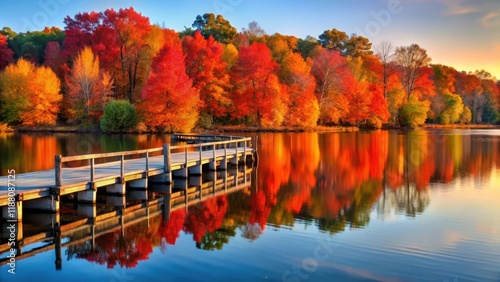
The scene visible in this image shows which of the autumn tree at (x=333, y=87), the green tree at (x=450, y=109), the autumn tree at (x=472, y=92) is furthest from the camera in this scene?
the autumn tree at (x=472, y=92)

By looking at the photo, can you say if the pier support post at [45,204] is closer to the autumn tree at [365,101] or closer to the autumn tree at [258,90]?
the autumn tree at [258,90]

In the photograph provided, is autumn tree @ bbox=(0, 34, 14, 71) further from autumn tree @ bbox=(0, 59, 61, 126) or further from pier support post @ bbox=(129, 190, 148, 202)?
pier support post @ bbox=(129, 190, 148, 202)

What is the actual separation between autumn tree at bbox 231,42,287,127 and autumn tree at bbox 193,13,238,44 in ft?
44.7

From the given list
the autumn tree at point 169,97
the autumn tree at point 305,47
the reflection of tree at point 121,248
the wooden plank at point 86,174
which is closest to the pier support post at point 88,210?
the wooden plank at point 86,174

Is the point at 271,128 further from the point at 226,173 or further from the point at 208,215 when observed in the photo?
the point at 208,215

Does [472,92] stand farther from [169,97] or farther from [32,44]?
[32,44]

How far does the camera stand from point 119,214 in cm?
1425

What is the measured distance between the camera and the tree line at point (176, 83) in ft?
171

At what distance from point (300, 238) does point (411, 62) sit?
76625 millimetres

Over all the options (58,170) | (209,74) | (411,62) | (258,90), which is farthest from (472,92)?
(58,170)

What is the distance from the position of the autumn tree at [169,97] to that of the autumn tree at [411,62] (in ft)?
144

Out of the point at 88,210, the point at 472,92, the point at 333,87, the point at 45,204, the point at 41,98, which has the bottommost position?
the point at 88,210

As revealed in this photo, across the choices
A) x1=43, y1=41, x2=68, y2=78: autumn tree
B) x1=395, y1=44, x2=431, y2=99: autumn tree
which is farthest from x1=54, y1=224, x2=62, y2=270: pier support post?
x1=395, y1=44, x2=431, y2=99: autumn tree

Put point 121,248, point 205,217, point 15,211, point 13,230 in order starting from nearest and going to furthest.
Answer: point 121,248
point 13,230
point 15,211
point 205,217
